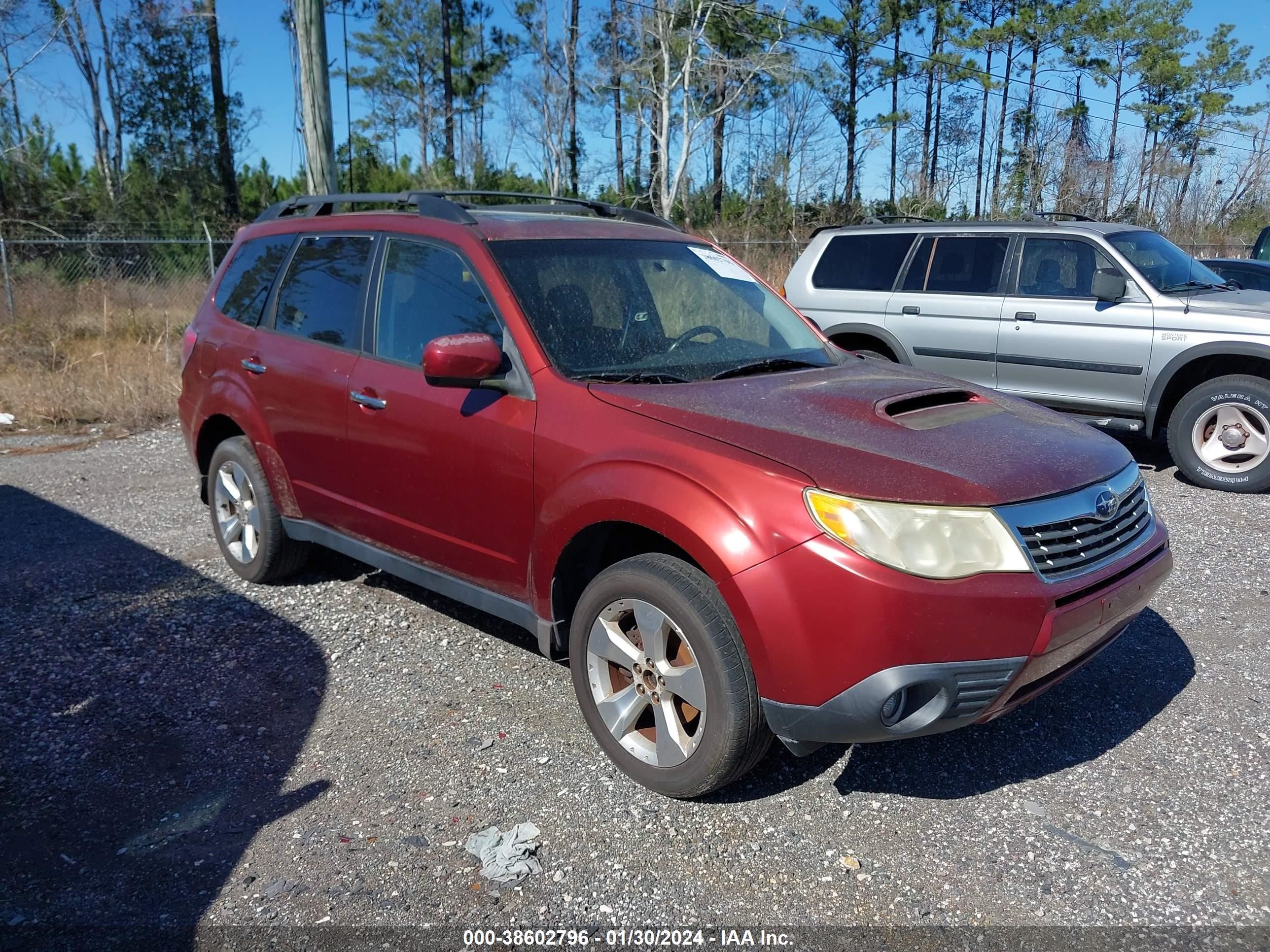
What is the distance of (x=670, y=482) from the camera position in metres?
2.91

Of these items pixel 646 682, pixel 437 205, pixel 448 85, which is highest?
A: pixel 448 85

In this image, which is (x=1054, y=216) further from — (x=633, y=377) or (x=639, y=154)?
(x=639, y=154)

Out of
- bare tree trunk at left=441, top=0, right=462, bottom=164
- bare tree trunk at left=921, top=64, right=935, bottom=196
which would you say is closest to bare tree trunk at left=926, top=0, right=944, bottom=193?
bare tree trunk at left=921, top=64, right=935, bottom=196

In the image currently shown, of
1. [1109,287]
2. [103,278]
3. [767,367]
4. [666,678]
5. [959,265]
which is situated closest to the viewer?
[666,678]

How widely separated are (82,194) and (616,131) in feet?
65.3

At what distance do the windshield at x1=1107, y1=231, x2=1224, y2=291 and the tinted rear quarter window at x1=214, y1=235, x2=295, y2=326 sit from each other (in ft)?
20.4

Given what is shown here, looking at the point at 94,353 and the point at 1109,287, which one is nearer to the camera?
the point at 1109,287

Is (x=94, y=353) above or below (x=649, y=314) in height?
below

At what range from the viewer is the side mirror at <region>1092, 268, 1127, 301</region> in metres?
7.13

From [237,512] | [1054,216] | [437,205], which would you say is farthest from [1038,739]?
[1054,216]

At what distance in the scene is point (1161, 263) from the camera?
758 cm

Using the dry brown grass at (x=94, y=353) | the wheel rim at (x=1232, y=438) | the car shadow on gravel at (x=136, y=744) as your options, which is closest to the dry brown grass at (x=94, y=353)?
the dry brown grass at (x=94, y=353)

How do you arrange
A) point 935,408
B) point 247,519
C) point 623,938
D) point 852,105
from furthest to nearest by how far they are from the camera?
point 852,105 → point 247,519 → point 935,408 → point 623,938

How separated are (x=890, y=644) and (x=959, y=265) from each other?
6.42 metres
